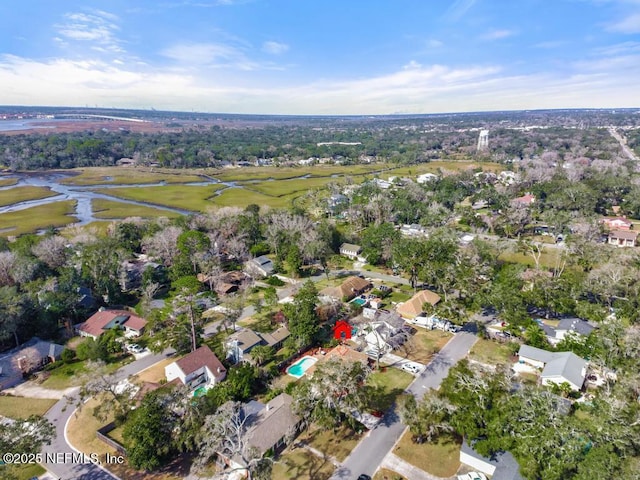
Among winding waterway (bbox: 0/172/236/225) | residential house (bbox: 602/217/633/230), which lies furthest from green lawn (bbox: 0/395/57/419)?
residential house (bbox: 602/217/633/230)

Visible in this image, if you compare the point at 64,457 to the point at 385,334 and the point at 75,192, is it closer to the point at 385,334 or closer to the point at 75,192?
the point at 385,334

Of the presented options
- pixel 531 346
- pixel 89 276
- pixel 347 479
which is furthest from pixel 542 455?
pixel 89 276

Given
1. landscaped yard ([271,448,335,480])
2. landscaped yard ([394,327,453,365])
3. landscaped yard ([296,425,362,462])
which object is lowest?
landscaped yard ([394,327,453,365])

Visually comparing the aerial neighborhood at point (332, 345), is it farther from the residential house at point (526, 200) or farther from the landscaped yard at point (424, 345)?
the residential house at point (526, 200)

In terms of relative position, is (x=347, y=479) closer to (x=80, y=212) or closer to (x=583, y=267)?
(x=583, y=267)

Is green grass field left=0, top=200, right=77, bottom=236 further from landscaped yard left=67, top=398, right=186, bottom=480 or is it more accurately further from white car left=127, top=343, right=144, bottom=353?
landscaped yard left=67, top=398, right=186, bottom=480

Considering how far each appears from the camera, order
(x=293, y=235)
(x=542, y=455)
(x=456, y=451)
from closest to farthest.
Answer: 1. (x=542, y=455)
2. (x=456, y=451)
3. (x=293, y=235)
